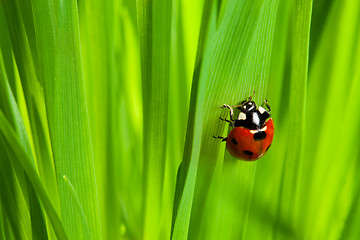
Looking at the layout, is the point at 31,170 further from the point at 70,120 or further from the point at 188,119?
the point at 188,119

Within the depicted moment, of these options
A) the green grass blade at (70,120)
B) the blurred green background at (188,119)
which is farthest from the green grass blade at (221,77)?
the green grass blade at (70,120)

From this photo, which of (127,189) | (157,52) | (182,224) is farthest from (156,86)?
(127,189)

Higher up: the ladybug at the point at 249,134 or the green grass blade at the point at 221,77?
the green grass blade at the point at 221,77

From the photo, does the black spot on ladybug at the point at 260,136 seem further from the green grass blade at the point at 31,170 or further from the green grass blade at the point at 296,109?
the green grass blade at the point at 31,170

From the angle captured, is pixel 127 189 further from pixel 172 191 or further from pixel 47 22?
pixel 47 22

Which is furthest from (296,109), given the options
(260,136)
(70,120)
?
(70,120)

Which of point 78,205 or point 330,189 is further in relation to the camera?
point 330,189

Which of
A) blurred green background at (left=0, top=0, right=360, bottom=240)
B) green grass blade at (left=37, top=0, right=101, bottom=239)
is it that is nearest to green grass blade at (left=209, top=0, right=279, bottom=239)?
blurred green background at (left=0, top=0, right=360, bottom=240)
